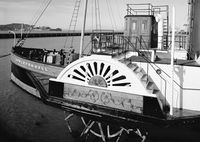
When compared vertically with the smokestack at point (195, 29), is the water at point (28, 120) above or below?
below

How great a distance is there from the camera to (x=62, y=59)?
1547 centimetres

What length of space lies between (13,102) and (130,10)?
12470mm

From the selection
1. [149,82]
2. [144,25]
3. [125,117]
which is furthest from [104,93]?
[144,25]

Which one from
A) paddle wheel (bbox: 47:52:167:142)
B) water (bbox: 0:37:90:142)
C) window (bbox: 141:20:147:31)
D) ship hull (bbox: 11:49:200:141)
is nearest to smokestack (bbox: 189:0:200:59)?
window (bbox: 141:20:147:31)

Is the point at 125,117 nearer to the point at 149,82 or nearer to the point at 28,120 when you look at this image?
the point at 149,82

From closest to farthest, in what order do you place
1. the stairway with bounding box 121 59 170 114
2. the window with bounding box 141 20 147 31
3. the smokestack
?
the stairway with bounding box 121 59 170 114
the smokestack
the window with bounding box 141 20 147 31

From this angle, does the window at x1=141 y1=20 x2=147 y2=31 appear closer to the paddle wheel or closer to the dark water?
the paddle wheel

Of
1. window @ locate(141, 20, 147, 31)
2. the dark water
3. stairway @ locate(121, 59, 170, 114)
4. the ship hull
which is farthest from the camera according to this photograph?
window @ locate(141, 20, 147, 31)

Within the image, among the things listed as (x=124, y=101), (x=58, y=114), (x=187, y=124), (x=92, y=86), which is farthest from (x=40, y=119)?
(x=187, y=124)

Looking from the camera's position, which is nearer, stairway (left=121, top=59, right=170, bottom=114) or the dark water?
stairway (left=121, top=59, right=170, bottom=114)

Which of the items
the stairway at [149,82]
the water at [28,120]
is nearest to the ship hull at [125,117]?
the stairway at [149,82]

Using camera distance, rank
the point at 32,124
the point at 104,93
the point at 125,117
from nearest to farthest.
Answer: the point at 125,117, the point at 104,93, the point at 32,124

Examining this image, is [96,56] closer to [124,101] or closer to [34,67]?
[124,101]

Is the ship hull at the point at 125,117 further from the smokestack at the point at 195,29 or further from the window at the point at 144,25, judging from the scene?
the window at the point at 144,25
